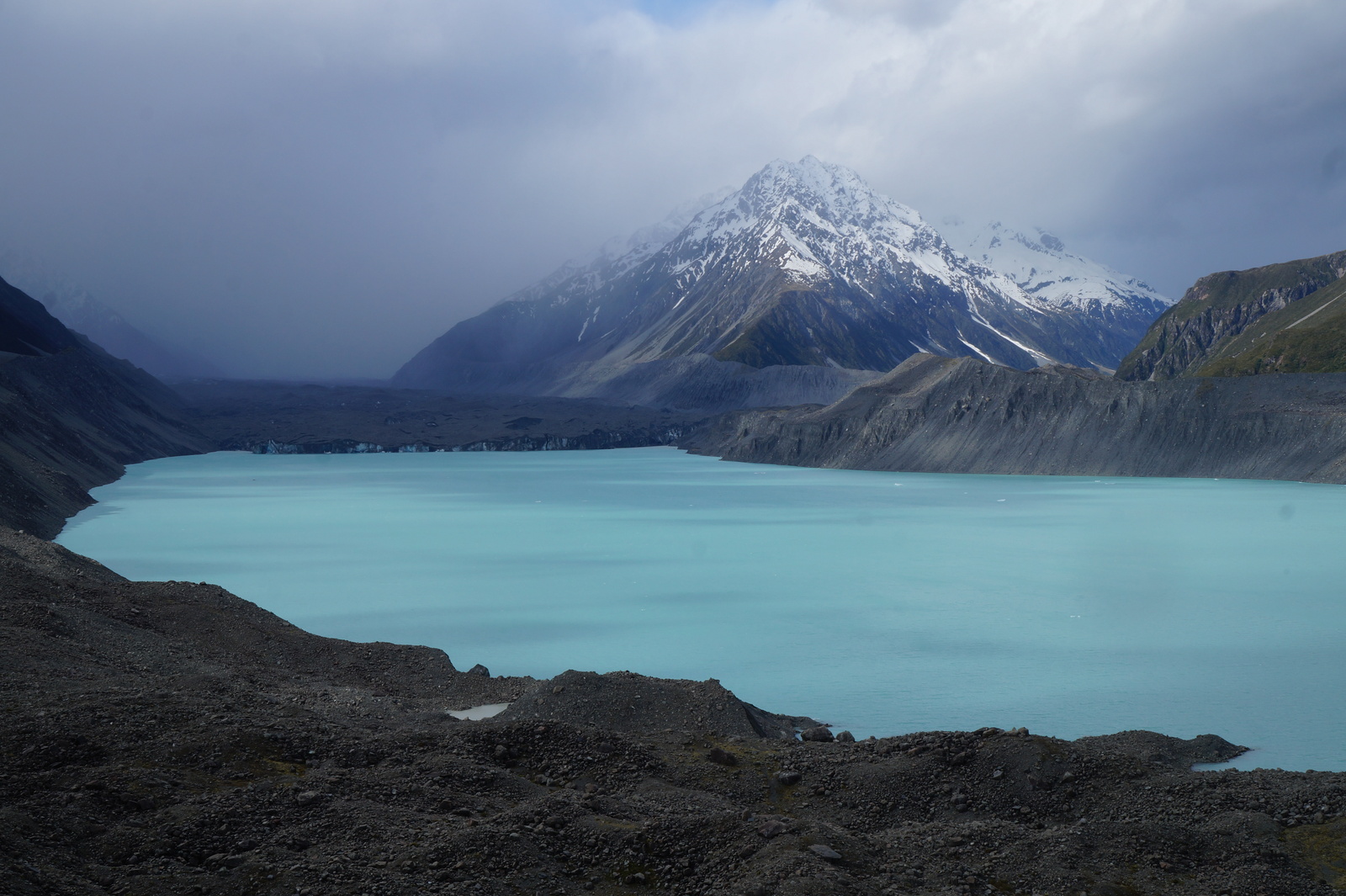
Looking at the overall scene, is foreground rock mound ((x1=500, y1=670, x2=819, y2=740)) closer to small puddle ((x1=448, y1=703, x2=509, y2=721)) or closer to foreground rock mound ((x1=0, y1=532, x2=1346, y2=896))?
foreground rock mound ((x1=0, y1=532, x2=1346, y2=896))

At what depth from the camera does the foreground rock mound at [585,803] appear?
581cm

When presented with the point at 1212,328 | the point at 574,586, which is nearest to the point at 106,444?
the point at 574,586

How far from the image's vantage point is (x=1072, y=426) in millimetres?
67312

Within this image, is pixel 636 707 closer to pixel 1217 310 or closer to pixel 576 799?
pixel 576 799

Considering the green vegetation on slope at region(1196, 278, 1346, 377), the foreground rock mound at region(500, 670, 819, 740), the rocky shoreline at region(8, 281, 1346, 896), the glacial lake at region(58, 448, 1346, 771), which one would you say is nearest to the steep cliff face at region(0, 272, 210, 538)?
the glacial lake at region(58, 448, 1346, 771)

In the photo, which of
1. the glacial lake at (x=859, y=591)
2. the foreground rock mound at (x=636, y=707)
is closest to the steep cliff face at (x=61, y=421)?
the glacial lake at (x=859, y=591)

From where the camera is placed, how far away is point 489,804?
23.4 ft

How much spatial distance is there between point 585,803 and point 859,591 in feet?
52.5

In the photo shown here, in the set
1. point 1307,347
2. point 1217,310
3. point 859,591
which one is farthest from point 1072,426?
point 1217,310

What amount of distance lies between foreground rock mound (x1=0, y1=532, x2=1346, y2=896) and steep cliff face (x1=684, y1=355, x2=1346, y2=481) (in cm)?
5606

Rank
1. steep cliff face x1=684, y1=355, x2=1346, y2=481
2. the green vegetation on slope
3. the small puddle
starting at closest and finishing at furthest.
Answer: the small puddle → steep cliff face x1=684, y1=355, x2=1346, y2=481 → the green vegetation on slope

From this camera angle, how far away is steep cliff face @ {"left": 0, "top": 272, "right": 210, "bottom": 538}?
114 feet

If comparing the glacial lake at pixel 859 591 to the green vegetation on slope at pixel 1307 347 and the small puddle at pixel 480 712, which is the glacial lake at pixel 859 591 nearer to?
the small puddle at pixel 480 712

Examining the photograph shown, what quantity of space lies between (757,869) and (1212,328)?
426 ft
